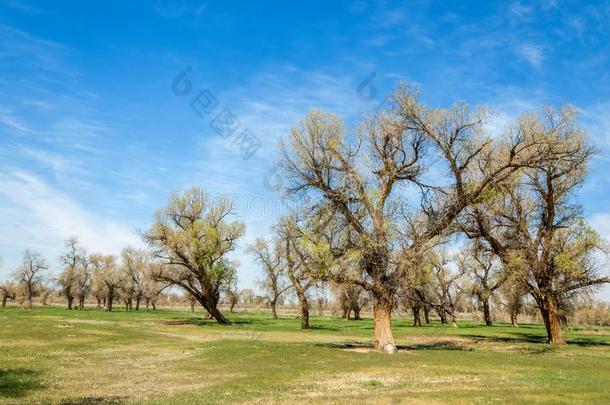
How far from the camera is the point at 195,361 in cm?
2427

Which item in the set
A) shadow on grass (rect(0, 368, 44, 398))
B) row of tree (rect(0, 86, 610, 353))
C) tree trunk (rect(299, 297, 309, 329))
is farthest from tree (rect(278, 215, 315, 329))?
shadow on grass (rect(0, 368, 44, 398))

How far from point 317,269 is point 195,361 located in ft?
31.6

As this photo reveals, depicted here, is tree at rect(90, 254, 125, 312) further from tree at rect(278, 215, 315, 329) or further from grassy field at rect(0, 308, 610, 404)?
grassy field at rect(0, 308, 610, 404)

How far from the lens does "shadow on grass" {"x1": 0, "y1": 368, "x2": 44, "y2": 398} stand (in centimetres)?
1430

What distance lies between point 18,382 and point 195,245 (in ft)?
Answer: 147

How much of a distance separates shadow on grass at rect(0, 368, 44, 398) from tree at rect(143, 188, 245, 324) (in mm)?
40873

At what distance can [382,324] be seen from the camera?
31031mm

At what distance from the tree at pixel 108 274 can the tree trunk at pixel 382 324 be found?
90.9 m

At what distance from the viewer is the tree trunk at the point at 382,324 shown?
101ft

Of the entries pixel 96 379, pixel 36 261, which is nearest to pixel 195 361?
pixel 96 379

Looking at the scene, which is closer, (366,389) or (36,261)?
(366,389)

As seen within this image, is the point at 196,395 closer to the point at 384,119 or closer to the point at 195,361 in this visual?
the point at 195,361

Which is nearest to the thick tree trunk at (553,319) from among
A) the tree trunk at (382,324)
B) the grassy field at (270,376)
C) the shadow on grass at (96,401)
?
the grassy field at (270,376)

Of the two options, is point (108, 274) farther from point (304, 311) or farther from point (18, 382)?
point (18, 382)
